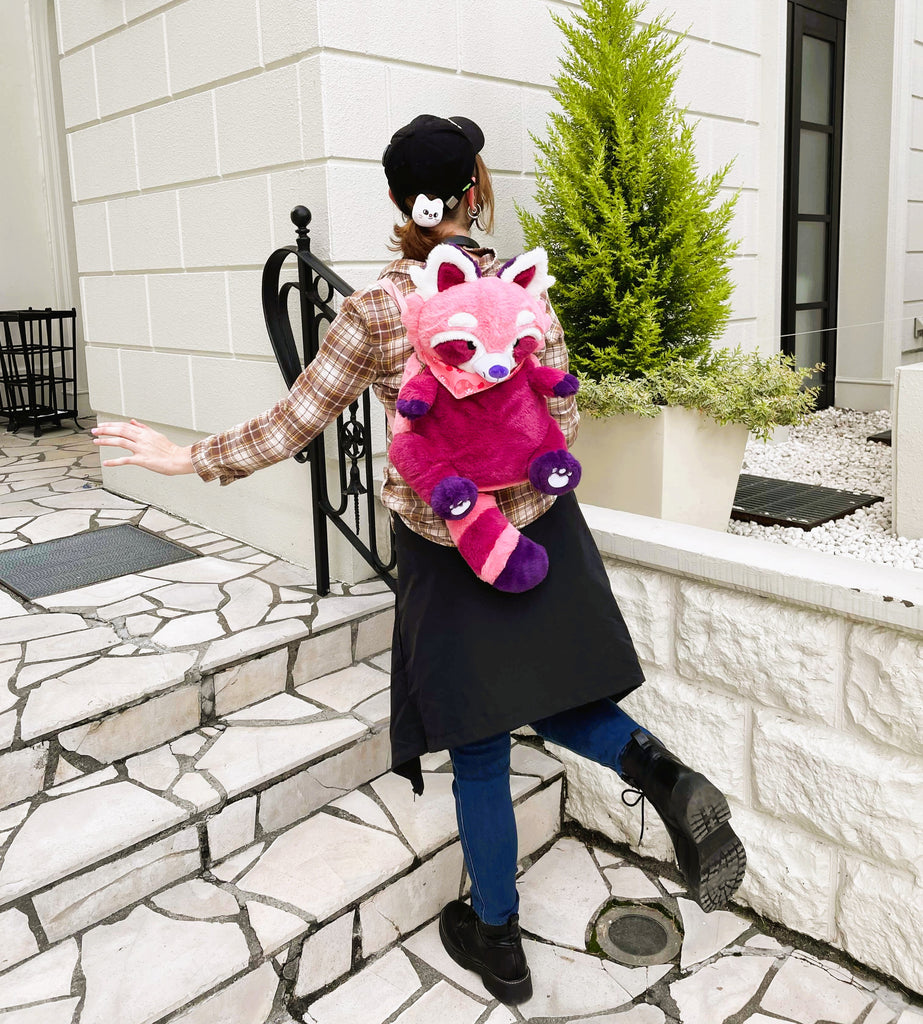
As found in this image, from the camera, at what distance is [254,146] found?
2898 millimetres

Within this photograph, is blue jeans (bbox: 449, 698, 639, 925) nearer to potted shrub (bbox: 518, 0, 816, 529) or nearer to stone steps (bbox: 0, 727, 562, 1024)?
stone steps (bbox: 0, 727, 562, 1024)

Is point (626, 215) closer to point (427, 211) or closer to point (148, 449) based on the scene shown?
point (427, 211)

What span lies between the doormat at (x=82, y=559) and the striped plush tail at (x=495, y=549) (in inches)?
73.9

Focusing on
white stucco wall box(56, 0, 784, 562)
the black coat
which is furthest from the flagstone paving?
white stucco wall box(56, 0, 784, 562)

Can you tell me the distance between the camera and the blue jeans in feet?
5.65

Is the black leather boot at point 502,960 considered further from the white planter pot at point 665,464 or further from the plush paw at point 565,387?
the white planter pot at point 665,464

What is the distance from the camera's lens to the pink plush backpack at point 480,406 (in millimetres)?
1440

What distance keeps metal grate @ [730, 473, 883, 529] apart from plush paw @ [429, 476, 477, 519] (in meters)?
2.09

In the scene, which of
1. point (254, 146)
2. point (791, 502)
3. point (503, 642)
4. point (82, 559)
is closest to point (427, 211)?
point (503, 642)

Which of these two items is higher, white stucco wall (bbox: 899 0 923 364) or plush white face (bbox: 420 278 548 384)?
white stucco wall (bbox: 899 0 923 364)

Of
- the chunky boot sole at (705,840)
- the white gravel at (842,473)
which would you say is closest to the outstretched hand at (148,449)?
the chunky boot sole at (705,840)

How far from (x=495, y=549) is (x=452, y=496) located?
0.42 feet

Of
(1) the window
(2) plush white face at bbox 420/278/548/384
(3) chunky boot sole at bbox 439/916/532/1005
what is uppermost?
(1) the window

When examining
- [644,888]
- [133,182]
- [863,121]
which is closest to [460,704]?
[644,888]
